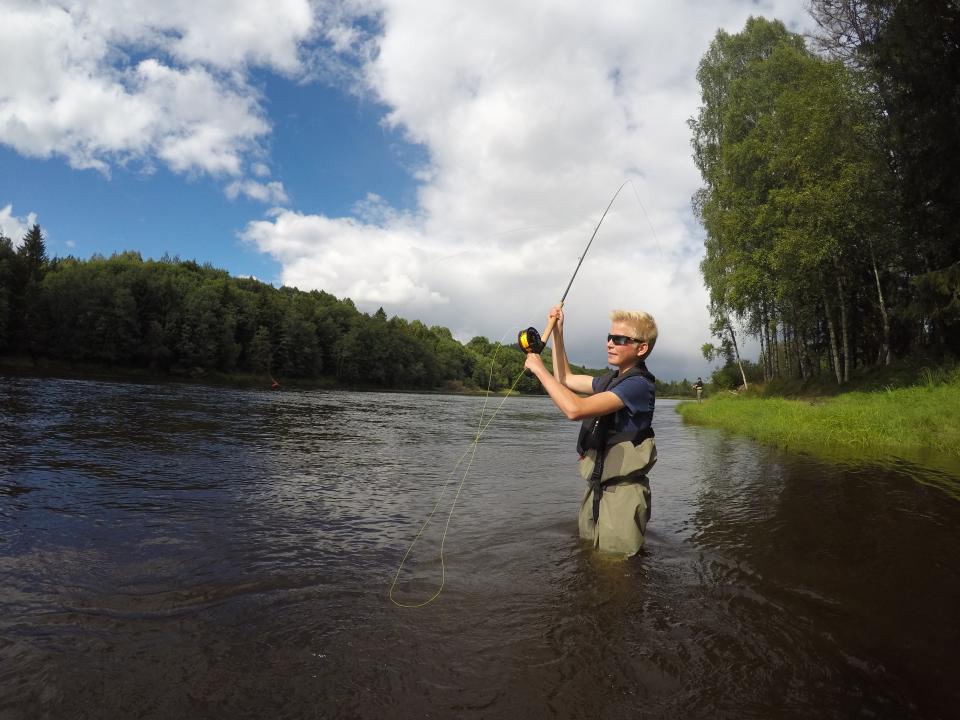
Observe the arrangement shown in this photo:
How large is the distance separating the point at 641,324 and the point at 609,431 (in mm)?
986

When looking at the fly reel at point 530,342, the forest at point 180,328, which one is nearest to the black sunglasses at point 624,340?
the fly reel at point 530,342

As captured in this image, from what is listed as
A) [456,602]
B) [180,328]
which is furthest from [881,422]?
[180,328]

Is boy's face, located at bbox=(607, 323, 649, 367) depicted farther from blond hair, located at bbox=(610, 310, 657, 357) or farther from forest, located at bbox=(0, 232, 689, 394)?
forest, located at bbox=(0, 232, 689, 394)

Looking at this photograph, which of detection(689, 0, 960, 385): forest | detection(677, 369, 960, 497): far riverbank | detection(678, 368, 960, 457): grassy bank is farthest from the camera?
detection(689, 0, 960, 385): forest

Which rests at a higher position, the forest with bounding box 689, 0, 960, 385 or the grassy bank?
the forest with bounding box 689, 0, 960, 385

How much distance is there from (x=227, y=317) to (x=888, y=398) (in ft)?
254

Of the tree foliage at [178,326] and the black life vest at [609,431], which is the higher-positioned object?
the tree foliage at [178,326]

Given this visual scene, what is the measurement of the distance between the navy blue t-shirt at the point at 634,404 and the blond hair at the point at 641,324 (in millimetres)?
354

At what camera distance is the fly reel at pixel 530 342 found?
451cm

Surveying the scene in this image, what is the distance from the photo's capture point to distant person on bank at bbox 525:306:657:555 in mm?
4184

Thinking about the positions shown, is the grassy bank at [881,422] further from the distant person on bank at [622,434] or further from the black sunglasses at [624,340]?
the black sunglasses at [624,340]

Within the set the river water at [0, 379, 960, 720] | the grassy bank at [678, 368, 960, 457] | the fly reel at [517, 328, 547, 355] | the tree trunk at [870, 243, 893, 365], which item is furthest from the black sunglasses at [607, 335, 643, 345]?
the tree trunk at [870, 243, 893, 365]

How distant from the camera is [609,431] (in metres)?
4.52

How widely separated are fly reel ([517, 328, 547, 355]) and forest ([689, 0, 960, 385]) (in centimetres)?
1680
